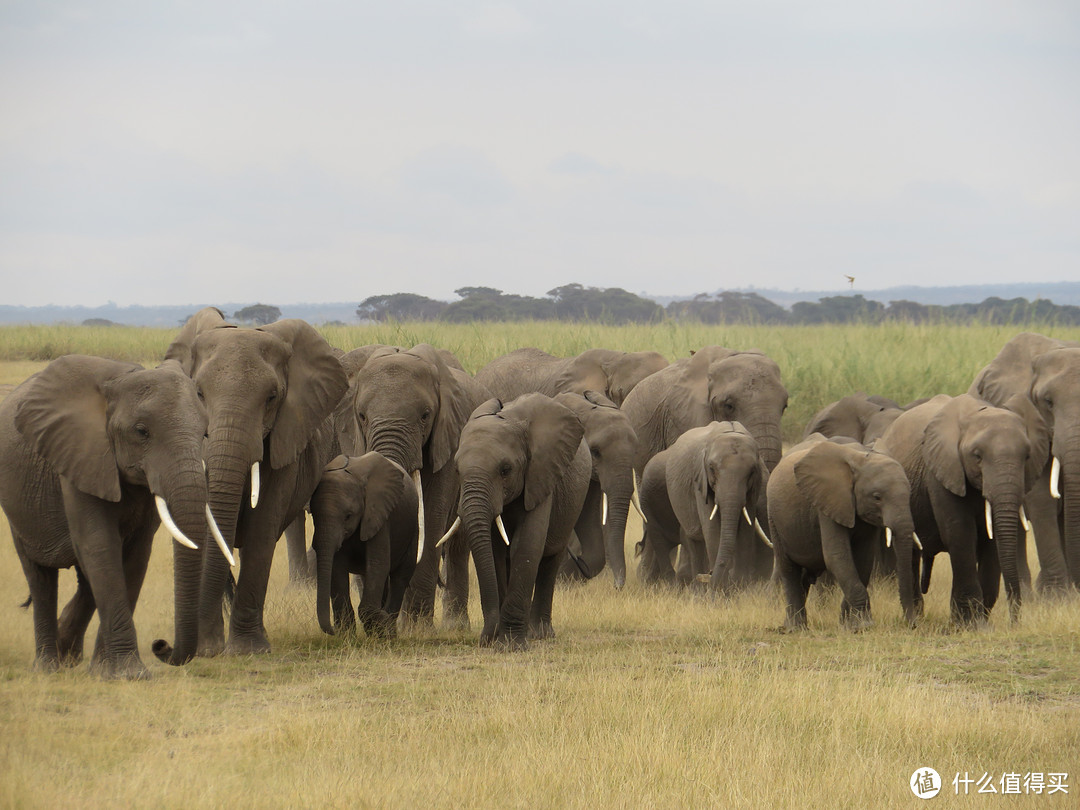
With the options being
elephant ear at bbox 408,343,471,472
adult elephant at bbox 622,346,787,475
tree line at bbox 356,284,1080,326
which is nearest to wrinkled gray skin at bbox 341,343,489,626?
elephant ear at bbox 408,343,471,472

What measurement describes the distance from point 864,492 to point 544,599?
2.47 m

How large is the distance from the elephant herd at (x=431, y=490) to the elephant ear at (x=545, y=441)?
A: 0.05 feet

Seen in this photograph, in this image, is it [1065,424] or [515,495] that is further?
[1065,424]

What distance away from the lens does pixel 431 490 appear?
392 inches

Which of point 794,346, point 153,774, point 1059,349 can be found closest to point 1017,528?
point 1059,349

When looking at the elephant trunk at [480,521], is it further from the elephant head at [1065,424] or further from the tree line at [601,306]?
the tree line at [601,306]

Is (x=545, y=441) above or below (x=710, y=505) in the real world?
above

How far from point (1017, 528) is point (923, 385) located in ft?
38.3

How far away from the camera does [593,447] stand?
1217 centimetres

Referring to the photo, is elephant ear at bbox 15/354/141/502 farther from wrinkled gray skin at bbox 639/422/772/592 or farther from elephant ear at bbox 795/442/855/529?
wrinkled gray skin at bbox 639/422/772/592

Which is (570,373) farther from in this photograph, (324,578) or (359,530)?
(324,578)

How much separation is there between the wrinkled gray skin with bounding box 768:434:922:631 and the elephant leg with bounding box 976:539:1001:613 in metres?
0.63

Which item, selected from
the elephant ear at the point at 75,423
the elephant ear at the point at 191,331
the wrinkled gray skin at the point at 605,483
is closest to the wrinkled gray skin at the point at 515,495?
the elephant ear at the point at 191,331

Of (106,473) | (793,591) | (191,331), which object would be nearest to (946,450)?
(793,591)
